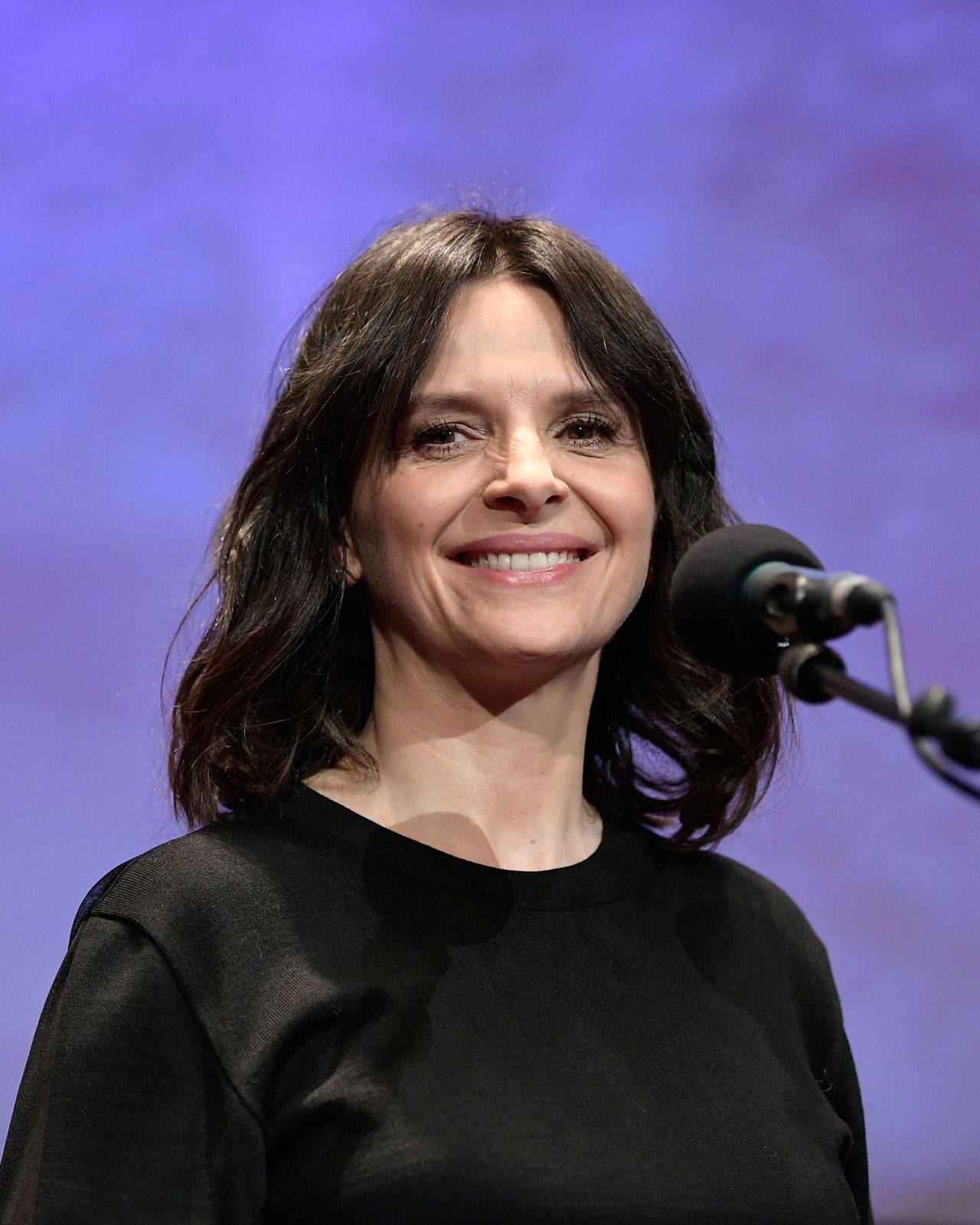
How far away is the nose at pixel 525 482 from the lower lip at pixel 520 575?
0.23 ft

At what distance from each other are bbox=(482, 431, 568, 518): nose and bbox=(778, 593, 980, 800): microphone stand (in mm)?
786

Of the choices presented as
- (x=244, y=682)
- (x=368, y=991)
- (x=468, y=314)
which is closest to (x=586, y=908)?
(x=368, y=991)

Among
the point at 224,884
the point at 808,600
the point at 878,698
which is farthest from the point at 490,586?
the point at 878,698

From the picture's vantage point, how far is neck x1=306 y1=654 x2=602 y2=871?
194cm

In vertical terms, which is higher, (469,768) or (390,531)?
(390,531)

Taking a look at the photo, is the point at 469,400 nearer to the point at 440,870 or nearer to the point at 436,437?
the point at 436,437

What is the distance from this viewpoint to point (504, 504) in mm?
1872

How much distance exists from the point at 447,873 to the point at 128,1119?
475mm

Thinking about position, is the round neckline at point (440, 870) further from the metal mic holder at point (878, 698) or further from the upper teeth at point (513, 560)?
the metal mic holder at point (878, 698)

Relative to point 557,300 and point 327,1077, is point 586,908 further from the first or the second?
point 557,300

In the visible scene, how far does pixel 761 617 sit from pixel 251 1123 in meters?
0.82

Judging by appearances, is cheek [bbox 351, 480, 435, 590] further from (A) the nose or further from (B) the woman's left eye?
(B) the woman's left eye

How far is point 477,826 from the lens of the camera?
1.95m

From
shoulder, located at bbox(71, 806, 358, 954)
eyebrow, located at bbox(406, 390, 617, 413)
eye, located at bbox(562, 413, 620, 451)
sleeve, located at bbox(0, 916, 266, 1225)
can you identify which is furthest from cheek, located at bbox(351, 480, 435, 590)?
sleeve, located at bbox(0, 916, 266, 1225)
